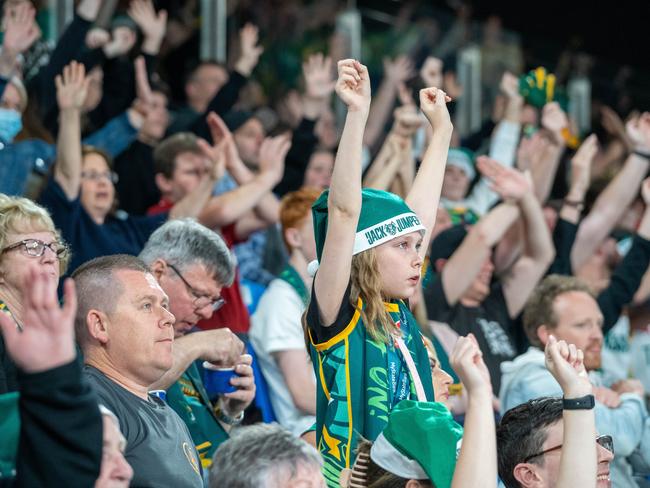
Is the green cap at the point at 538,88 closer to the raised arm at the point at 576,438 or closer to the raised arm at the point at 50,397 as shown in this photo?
the raised arm at the point at 576,438

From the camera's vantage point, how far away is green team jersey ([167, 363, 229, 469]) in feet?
14.3

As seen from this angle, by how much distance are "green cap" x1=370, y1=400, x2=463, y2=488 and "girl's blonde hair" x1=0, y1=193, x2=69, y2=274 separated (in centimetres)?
139

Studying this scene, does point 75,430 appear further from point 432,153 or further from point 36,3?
point 36,3

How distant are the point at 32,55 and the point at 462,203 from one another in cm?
285

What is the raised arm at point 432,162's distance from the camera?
4250 mm

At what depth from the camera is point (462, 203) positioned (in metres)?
7.98

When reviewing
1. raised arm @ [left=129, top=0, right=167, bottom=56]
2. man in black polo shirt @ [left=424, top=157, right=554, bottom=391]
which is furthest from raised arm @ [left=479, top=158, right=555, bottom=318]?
raised arm @ [left=129, top=0, right=167, bottom=56]

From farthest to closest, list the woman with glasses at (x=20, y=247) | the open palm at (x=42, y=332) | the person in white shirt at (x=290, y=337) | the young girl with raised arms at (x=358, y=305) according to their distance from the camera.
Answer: the person in white shirt at (x=290, y=337), the woman with glasses at (x=20, y=247), the young girl with raised arms at (x=358, y=305), the open palm at (x=42, y=332)

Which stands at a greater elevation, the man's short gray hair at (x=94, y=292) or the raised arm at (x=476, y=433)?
the man's short gray hair at (x=94, y=292)

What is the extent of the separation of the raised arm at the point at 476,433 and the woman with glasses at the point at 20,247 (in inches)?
52.7

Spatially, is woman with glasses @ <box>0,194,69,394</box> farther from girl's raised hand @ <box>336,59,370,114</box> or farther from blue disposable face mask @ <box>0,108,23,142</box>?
blue disposable face mask @ <box>0,108,23,142</box>

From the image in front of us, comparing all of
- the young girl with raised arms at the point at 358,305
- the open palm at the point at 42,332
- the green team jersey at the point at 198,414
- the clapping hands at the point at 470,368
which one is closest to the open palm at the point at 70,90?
the green team jersey at the point at 198,414

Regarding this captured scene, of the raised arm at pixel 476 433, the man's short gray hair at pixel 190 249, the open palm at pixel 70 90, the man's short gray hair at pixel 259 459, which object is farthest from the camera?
the open palm at pixel 70 90

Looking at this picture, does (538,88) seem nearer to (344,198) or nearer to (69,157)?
(69,157)
